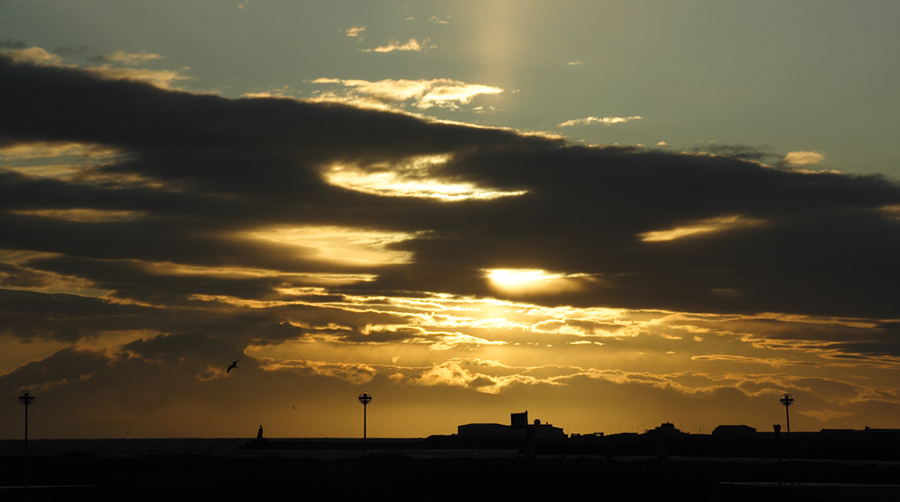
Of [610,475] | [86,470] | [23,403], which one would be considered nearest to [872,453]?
[610,475]

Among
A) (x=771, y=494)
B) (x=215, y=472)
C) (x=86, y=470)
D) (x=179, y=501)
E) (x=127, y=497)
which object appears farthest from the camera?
(x=86, y=470)

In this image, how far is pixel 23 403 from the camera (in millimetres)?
72500

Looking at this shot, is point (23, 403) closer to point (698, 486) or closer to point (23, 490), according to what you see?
point (23, 490)

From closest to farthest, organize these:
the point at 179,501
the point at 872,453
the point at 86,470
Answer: the point at 179,501
the point at 86,470
the point at 872,453

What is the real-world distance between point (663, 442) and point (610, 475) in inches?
277

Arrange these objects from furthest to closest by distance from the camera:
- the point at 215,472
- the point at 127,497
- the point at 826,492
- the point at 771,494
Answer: the point at 215,472 → the point at 826,492 → the point at 771,494 → the point at 127,497

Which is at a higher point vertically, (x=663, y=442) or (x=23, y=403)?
(x=23, y=403)

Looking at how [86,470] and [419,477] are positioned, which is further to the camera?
[86,470]

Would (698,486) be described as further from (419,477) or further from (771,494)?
(419,477)

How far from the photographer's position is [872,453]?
19750cm

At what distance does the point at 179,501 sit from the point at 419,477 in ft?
74.6

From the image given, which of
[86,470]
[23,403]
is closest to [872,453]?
[86,470]

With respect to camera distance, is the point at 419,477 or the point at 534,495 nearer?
the point at 534,495

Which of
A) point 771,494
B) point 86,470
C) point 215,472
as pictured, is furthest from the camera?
point 86,470
